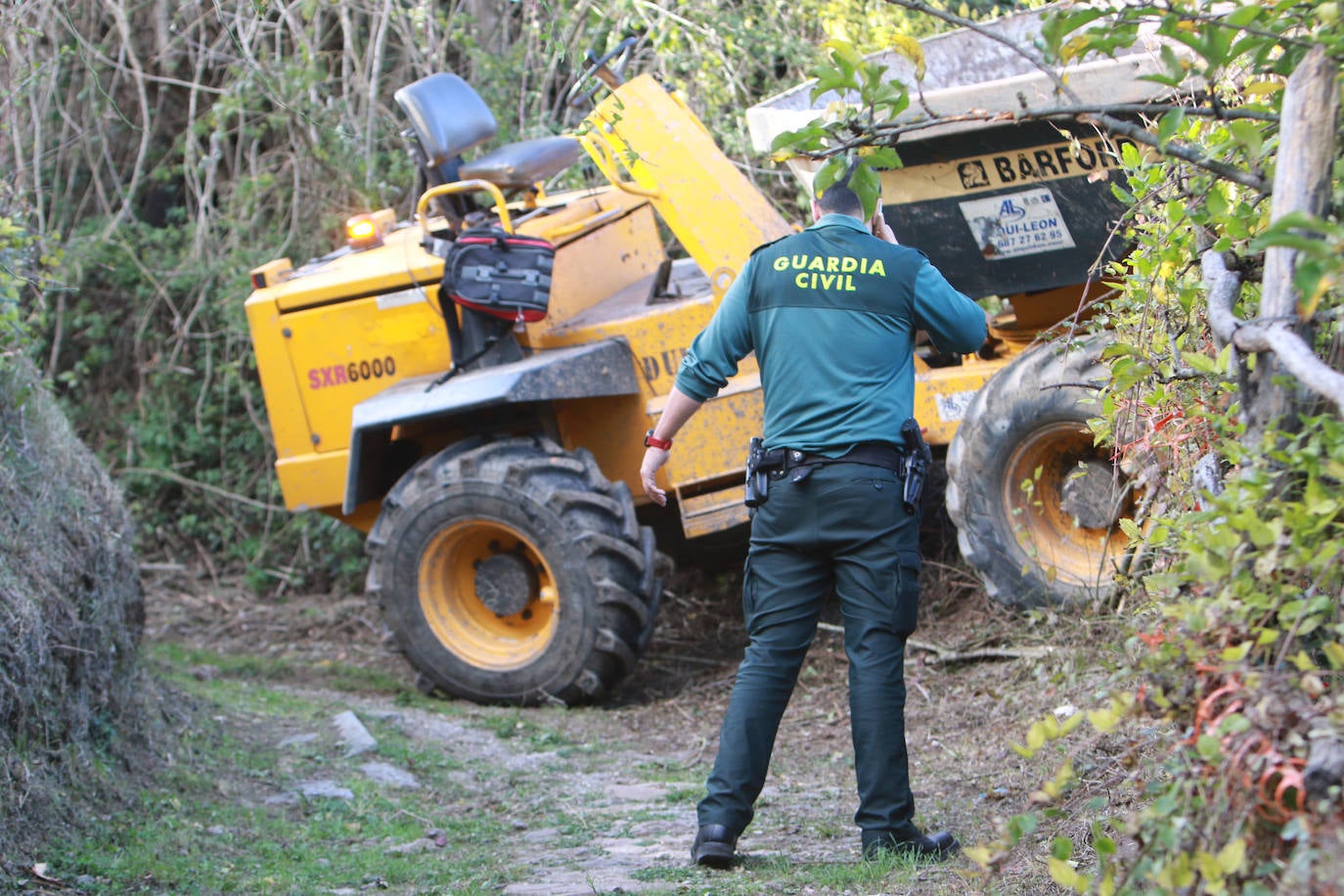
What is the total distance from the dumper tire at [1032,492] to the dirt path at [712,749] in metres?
0.27

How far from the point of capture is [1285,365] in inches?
86.7

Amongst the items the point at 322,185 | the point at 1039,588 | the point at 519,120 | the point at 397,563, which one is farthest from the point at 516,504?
the point at 322,185

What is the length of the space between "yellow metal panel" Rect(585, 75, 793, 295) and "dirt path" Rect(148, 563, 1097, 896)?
1.66 m

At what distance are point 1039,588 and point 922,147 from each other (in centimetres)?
159

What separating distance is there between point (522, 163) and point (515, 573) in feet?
5.75

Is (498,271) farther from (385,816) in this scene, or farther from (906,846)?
(906,846)

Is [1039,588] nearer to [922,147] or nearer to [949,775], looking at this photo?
[949,775]

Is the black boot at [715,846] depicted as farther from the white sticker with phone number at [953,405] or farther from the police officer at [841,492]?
the white sticker with phone number at [953,405]

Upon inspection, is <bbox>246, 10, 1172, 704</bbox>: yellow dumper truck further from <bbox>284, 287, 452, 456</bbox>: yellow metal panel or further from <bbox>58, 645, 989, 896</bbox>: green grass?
<bbox>58, 645, 989, 896</bbox>: green grass

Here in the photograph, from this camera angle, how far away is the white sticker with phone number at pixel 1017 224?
504 cm

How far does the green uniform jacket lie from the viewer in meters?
3.74

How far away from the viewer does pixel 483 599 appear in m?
6.37

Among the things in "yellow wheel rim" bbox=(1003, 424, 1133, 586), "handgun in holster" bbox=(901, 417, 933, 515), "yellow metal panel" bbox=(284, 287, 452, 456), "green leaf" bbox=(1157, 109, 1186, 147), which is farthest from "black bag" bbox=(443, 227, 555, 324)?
"green leaf" bbox=(1157, 109, 1186, 147)

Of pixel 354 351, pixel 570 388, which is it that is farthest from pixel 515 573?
pixel 354 351
